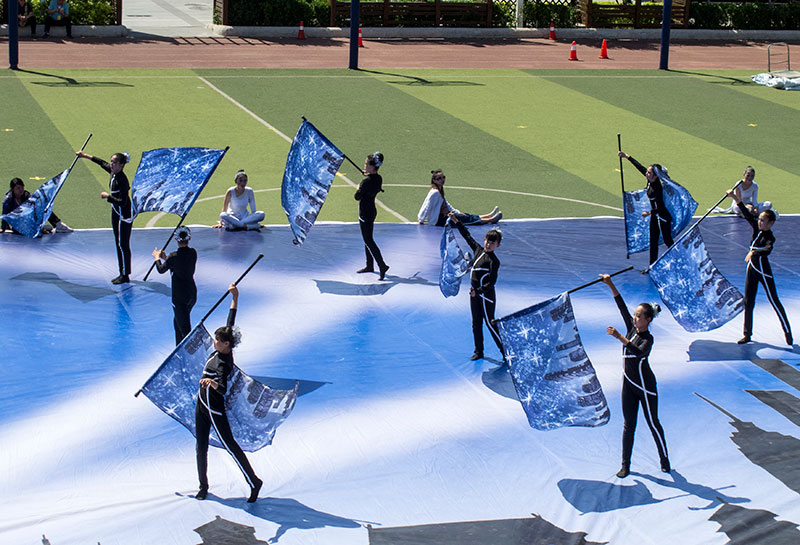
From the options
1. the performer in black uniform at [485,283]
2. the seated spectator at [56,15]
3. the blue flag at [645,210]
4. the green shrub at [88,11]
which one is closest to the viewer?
the performer in black uniform at [485,283]

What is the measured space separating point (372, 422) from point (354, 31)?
24.7m

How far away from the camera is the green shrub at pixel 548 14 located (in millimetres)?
45406

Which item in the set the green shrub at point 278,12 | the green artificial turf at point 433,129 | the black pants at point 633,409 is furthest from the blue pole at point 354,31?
the black pants at point 633,409

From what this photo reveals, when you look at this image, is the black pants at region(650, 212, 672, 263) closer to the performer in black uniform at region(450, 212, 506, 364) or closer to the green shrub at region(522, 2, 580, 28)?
the performer in black uniform at region(450, 212, 506, 364)

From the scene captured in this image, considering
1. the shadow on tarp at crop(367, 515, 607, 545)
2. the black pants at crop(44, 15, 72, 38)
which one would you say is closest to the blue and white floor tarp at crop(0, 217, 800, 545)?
the shadow on tarp at crop(367, 515, 607, 545)

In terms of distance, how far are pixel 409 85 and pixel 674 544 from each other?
25121mm

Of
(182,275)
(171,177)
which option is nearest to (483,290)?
(182,275)

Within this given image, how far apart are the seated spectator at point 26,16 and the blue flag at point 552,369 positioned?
31.8 meters

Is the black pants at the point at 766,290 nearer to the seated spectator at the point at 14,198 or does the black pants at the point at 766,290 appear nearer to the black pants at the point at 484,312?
the black pants at the point at 484,312

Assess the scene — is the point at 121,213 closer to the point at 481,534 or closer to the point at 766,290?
the point at 481,534

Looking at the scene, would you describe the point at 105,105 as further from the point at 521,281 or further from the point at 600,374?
the point at 600,374

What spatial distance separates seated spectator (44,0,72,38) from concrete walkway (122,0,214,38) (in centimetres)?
272

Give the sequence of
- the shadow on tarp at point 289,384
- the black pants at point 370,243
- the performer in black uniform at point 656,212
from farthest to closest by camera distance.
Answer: the performer in black uniform at point 656,212
the black pants at point 370,243
the shadow on tarp at point 289,384

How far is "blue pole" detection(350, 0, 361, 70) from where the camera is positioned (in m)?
35.1
